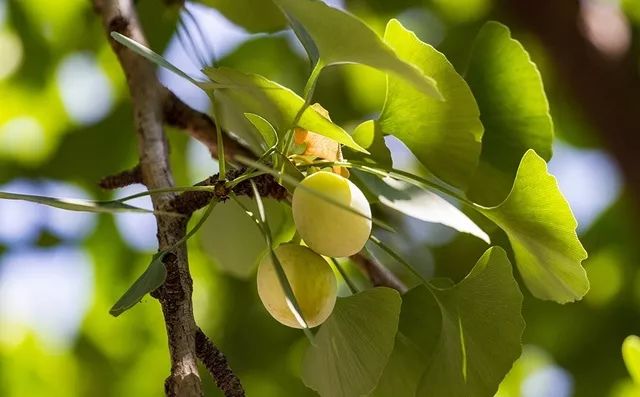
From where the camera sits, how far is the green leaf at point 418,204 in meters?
0.56

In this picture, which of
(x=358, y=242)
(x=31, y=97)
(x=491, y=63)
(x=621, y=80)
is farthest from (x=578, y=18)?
(x=358, y=242)

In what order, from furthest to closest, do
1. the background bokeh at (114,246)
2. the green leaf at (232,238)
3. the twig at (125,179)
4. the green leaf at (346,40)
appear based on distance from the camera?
the background bokeh at (114,246) < the green leaf at (232,238) < the twig at (125,179) < the green leaf at (346,40)

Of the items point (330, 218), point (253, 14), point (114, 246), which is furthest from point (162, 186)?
point (114, 246)

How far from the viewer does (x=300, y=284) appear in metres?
0.50

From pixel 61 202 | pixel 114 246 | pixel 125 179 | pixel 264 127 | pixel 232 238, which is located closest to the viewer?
pixel 61 202

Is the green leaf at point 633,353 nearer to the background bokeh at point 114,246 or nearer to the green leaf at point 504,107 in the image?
the green leaf at point 504,107

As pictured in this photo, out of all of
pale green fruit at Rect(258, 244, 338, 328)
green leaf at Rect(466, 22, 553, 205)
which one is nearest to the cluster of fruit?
pale green fruit at Rect(258, 244, 338, 328)

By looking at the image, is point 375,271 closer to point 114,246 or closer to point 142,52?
point 142,52

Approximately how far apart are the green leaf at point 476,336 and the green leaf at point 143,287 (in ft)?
0.64

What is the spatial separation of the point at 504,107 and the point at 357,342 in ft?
0.78

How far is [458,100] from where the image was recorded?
583 mm

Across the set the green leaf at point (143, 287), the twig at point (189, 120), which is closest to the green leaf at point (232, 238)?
the twig at point (189, 120)

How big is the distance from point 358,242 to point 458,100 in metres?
0.13

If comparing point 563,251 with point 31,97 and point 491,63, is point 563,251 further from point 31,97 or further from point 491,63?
point 31,97
